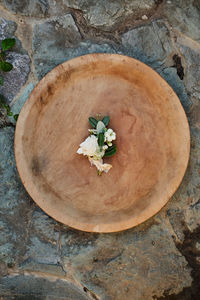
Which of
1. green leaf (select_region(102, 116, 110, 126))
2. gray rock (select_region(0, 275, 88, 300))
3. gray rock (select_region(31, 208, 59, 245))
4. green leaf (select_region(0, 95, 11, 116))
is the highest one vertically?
green leaf (select_region(102, 116, 110, 126))

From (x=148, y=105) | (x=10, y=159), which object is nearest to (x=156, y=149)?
(x=148, y=105)

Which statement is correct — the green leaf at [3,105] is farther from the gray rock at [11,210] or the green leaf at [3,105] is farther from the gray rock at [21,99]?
the gray rock at [11,210]

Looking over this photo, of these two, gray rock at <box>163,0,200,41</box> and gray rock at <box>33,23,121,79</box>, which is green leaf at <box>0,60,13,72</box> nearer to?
gray rock at <box>33,23,121,79</box>

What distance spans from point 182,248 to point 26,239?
3.42ft

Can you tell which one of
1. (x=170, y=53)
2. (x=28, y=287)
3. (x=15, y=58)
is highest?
(x=170, y=53)

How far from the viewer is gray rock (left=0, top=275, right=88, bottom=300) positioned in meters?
2.44

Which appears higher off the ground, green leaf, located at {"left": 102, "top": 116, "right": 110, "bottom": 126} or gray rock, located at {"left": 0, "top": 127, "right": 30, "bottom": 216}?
green leaf, located at {"left": 102, "top": 116, "right": 110, "bottom": 126}

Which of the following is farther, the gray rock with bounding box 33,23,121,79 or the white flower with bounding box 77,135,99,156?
the gray rock with bounding box 33,23,121,79

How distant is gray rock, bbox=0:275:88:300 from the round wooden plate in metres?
0.46

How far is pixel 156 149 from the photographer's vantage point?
234 centimetres

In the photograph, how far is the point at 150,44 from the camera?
7.96 ft

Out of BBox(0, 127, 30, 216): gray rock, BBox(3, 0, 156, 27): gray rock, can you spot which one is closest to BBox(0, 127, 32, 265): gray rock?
BBox(0, 127, 30, 216): gray rock

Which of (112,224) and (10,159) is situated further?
(10,159)

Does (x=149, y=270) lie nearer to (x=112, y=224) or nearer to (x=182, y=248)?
(x=182, y=248)
